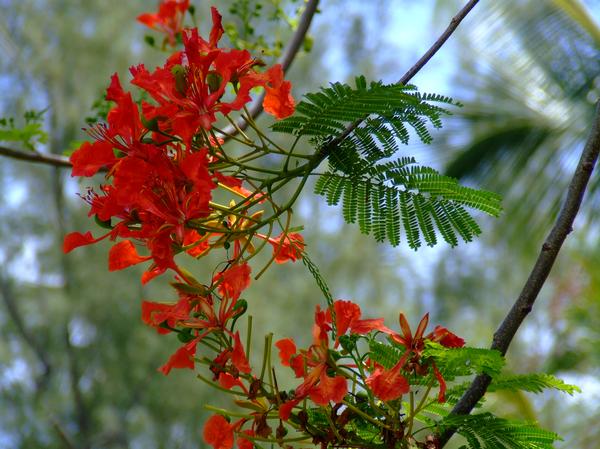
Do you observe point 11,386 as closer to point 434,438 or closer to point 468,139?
point 468,139

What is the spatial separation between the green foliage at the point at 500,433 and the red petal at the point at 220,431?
0.20m

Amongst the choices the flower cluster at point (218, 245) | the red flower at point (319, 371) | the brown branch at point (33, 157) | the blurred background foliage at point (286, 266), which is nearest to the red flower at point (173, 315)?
the flower cluster at point (218, 245)

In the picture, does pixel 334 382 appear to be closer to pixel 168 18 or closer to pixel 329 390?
pixel 329 390

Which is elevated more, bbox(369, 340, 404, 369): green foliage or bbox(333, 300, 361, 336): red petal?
bbox(333, 300, 361, 336): red petal

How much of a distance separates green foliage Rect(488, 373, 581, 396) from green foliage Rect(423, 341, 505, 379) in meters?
0.04

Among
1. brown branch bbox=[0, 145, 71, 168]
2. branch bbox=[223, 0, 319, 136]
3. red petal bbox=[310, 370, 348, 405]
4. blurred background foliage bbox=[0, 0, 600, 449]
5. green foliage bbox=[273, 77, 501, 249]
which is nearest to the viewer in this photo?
red petal bbox=[310, 370, 348, 405]

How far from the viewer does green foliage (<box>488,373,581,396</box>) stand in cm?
82

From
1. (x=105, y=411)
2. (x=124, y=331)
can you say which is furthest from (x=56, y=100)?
(x=105, y=411)

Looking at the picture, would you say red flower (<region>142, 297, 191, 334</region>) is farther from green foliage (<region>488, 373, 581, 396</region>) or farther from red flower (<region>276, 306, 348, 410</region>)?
green foliage (<region>488, 373, 581, 396</region>)

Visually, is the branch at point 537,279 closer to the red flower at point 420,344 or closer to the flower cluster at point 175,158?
the red flower at point 420,344

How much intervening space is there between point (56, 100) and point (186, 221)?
7.35 m

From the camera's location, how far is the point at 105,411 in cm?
716

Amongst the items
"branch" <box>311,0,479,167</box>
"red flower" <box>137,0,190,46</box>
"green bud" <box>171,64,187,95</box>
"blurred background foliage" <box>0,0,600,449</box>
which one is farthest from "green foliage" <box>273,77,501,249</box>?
"blurred background foliage" <box>0,0,600,449</box>

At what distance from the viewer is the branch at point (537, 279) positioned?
808 millimetres
